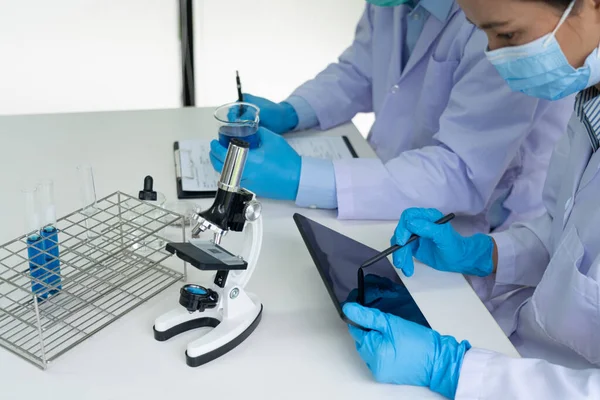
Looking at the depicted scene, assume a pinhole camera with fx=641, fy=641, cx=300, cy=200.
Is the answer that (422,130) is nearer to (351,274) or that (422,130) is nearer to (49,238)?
(351,274)

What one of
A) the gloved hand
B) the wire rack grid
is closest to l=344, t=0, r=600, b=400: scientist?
the wire rack grid

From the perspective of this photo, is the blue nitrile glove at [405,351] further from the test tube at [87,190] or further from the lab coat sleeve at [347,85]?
the lab coat sleeve at [347,85]

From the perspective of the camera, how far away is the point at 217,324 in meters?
1.02

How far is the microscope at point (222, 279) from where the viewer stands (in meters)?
0.93

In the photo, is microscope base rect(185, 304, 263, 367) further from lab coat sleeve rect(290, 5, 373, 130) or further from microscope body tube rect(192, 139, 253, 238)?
lab coat sleeve rect(290, 5, 373, 130)

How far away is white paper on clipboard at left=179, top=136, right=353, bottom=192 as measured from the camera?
4.91ft

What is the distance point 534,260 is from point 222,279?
0.75 meters

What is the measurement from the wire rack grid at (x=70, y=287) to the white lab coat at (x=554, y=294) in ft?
1.84

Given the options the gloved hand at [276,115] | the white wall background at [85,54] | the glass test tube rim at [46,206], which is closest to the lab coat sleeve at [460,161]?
the gloved hand at [276,115]

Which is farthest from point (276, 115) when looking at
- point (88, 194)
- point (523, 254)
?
point (523, 254)

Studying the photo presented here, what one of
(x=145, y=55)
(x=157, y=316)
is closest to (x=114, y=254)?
(x=157, y=316)

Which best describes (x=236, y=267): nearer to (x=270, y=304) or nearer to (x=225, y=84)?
(x=270, y=304)

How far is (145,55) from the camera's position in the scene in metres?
3.46

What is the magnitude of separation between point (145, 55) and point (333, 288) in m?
2.70
